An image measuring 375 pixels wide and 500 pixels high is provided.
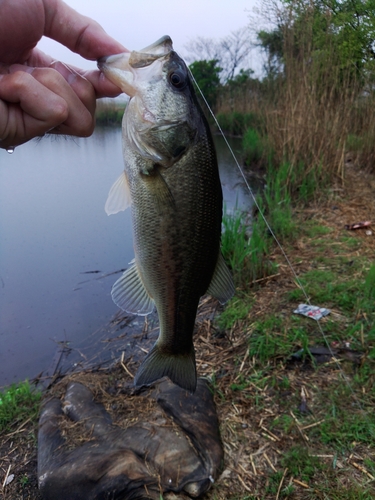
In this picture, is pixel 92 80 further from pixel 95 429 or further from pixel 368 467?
pixel 368 467

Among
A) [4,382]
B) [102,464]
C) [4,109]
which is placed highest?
[4,109]

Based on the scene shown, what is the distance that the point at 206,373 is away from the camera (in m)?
3.08

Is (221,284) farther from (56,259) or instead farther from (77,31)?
(56,259)

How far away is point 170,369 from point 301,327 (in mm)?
1856

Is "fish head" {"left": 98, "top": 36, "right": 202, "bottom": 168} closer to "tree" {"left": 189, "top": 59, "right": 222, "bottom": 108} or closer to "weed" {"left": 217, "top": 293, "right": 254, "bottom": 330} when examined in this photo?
"weed" {"left": 217, "top": 293, "right": 254, "bottom": 330}

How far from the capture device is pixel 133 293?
165cm

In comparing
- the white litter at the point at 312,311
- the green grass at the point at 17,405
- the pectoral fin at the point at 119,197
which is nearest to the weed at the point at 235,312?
the white litter at the point at 312,311

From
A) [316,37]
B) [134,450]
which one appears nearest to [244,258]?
[134,450]

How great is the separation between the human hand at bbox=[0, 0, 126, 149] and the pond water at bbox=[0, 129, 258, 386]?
578mm

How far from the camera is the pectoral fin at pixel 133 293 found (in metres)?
1.63

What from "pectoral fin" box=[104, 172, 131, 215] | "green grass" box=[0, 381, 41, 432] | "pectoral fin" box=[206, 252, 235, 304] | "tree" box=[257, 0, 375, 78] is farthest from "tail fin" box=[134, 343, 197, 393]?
"tree" box=[257, 0, 375, 78]

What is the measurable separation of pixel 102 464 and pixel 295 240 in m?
3.66

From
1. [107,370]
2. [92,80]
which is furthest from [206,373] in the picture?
[92,80]

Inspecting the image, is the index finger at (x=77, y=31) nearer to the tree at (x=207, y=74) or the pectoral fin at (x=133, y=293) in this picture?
the pectoral fin at (x=133, y=293)
